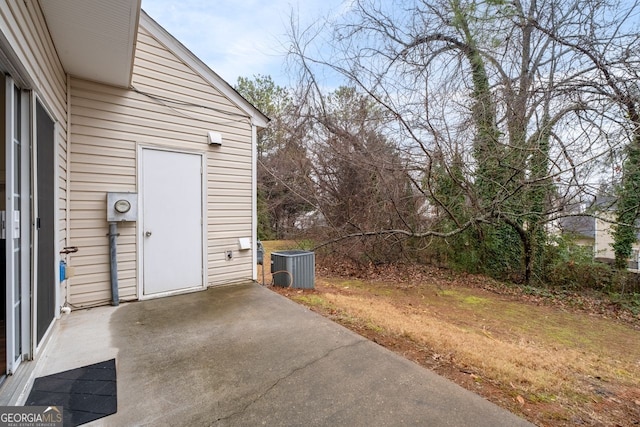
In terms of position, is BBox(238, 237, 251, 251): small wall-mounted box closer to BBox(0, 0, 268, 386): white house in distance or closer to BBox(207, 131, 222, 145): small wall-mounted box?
BBox(0, 0, 268, 386): white house in distance

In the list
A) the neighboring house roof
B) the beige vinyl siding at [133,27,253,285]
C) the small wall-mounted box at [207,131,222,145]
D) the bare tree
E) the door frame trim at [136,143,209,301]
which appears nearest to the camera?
the door frame trim at [136,143,209,301]

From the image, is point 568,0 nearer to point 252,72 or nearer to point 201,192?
point 201,192

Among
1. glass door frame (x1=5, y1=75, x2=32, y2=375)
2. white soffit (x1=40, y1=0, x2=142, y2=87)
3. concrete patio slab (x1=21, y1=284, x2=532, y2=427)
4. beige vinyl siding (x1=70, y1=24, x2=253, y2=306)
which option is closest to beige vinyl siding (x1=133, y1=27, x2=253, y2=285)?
beige vinyl siding (x1=70, y1=24, x2=253, y2=306)

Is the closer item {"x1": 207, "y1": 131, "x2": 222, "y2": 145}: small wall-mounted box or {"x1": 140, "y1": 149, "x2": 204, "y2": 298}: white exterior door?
{"x1": 140, "y1": 149, "x2": 204, "y2": 298}: white exterior door

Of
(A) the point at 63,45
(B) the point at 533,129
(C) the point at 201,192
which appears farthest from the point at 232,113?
(B) the point at 533,129

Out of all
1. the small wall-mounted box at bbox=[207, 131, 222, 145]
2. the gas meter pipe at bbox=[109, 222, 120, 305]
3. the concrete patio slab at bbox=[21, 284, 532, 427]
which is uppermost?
the small wall-mounted box at bbox=[207, 131, 222, 145]

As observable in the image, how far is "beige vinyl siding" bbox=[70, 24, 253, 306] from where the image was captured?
3.41 m

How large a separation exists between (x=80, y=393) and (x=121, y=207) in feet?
7.02

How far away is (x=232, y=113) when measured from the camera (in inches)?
177

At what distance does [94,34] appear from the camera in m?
2.59

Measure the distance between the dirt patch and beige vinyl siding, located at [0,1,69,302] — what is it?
310 cm

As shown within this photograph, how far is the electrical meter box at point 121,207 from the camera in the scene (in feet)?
11.3

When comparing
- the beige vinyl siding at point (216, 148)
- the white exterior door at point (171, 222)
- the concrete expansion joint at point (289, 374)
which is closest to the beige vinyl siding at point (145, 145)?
the beige vinyl siding at point (216, 148)

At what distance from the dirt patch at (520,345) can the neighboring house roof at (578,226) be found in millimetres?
1836
